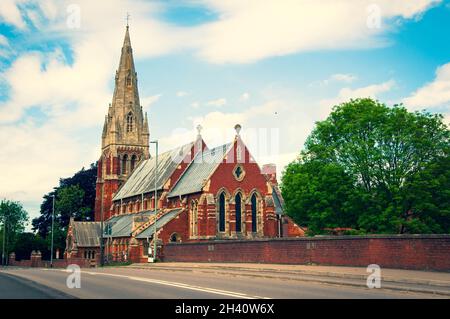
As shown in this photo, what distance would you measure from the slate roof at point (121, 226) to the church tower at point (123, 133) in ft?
22.0

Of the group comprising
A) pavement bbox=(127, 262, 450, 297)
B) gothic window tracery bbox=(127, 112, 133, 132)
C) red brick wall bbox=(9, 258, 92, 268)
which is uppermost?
gothic window tracery bbox=(127, 112, 133, 132)

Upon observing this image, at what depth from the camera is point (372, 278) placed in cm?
2083

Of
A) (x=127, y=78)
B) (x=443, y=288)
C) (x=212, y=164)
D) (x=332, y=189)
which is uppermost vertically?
(x=127, y=78)

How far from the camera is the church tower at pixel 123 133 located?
3098 inches

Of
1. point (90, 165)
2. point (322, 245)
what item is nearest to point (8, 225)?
point (90, 165)

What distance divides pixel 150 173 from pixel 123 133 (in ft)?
36.8

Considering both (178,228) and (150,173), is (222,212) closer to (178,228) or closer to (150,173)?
(178,228)

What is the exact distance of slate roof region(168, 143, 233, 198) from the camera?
55500 mm

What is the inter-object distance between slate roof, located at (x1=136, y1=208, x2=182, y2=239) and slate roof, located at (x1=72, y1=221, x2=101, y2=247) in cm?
1526

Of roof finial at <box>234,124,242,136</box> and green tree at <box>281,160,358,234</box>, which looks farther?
roof finial at <box>234,124,242,136</box>

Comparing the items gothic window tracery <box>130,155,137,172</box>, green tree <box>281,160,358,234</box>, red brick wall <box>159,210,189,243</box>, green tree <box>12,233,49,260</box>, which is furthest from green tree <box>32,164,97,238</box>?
green tree <box>281,160,358,234</box>

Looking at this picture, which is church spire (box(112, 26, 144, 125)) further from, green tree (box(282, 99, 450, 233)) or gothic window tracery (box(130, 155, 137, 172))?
green tree (box(282, 99, 450, 233))
